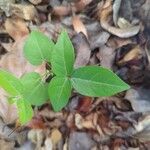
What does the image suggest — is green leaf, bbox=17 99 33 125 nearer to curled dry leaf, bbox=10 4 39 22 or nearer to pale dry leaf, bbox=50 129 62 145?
pale dry leaf, bbox=50 129 62 145

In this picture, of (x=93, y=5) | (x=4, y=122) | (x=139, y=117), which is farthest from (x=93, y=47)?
Answer: (x=4, y=122)

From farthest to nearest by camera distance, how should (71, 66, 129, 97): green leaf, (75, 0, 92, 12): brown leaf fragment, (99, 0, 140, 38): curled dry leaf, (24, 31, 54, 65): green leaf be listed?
(75, 0, 92, 12): brown leaf fragment
(99, 0, 140, 38): curled dry leaf
(24, 31, 54, 65): green leaf
(71, 66, 129, 97): green leaf

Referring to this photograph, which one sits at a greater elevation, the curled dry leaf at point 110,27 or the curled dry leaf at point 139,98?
the curled dry leaf at point 110,27

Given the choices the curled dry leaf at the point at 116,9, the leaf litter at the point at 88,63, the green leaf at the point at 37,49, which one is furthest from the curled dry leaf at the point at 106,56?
the green leaf at the point at 37,49

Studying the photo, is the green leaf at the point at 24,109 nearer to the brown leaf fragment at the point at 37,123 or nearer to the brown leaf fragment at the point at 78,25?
the brown leaf fragment at the point at 37,123

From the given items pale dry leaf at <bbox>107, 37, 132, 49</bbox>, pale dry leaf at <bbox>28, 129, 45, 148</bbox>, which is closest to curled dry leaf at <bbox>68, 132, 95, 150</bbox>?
pale dry leaf at <bbox>28, 129, 45, 148</bbox>

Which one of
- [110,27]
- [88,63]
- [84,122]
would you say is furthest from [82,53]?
[84,122]
